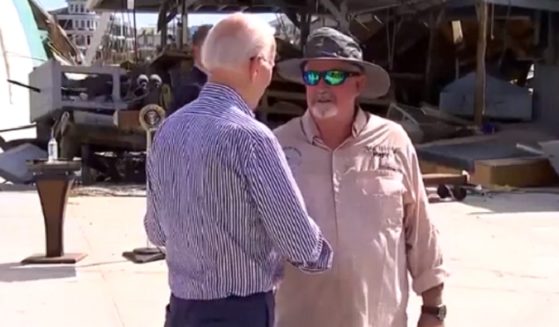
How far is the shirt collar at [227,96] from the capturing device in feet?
8.63

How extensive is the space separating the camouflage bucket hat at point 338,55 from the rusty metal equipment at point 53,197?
468cm

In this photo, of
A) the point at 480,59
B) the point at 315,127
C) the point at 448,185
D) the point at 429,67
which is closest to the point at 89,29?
the point at 429,67

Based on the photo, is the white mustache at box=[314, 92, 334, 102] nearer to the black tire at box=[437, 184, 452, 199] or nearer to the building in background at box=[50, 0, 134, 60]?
the black tire at box=[437, 184, 452, 199]

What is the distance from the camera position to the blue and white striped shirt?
2531 mm

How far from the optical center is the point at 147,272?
7461 mm

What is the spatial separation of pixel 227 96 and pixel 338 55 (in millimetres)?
498

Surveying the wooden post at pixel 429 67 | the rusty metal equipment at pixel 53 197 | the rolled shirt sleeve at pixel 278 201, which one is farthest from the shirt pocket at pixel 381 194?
the wooden post at pixel 429 67

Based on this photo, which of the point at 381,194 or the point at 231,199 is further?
the point at 381,194

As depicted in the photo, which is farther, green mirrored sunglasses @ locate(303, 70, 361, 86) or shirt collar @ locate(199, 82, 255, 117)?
green mirrored sunglasses @ locate(303, 70, 361, 86)

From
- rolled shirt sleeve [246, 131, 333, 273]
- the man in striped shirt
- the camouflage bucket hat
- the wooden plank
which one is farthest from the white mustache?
the wooden plank

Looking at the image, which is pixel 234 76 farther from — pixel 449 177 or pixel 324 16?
pixel 324 16

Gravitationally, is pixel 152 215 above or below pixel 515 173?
above

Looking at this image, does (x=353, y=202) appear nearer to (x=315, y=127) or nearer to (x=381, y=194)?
(x=381, y=194)

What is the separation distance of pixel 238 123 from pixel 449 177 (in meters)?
9.55
